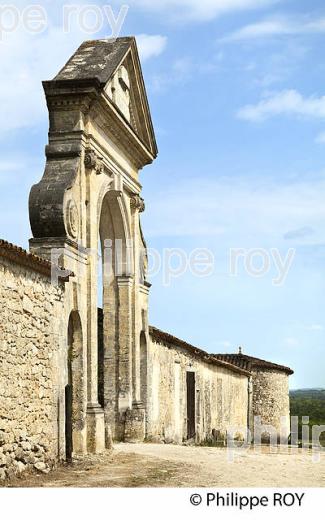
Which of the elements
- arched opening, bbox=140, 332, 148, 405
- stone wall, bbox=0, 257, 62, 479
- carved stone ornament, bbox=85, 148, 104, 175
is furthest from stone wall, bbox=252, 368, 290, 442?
stone wall, bbox=0, 257, 62, 479

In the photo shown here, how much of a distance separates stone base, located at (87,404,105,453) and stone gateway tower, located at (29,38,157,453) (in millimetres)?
18

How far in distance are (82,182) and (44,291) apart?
3.14 metres

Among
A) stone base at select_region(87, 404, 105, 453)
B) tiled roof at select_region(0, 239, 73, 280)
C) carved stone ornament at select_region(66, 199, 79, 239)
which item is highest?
carved stone ornament at select_region(66, 199, 79, 239)

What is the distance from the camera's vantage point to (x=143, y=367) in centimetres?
1861

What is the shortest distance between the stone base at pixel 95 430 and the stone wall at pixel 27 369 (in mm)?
1810

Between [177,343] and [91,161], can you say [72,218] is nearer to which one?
[91,161]

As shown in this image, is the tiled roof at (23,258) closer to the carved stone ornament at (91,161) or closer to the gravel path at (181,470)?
the gravel path at (181,470)

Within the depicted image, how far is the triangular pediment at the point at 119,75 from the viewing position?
15.3m

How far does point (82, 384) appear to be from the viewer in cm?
1401

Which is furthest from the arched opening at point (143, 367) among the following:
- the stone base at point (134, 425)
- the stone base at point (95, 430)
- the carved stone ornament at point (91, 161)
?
the carved stone ornament at point (91, 161)

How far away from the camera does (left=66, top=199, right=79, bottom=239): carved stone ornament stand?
13.7 m

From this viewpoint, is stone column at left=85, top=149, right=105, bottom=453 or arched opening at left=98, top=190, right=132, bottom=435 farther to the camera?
arched opening at left=98, top=190, right=132, bottom=435

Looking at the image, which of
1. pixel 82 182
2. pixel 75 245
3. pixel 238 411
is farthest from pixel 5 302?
pixel 238 411

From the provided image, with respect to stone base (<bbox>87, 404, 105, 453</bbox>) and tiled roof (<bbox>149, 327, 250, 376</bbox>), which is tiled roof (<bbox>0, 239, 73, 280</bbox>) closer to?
stone base (<bbox>87, 404, 105, 453</bbox>)
